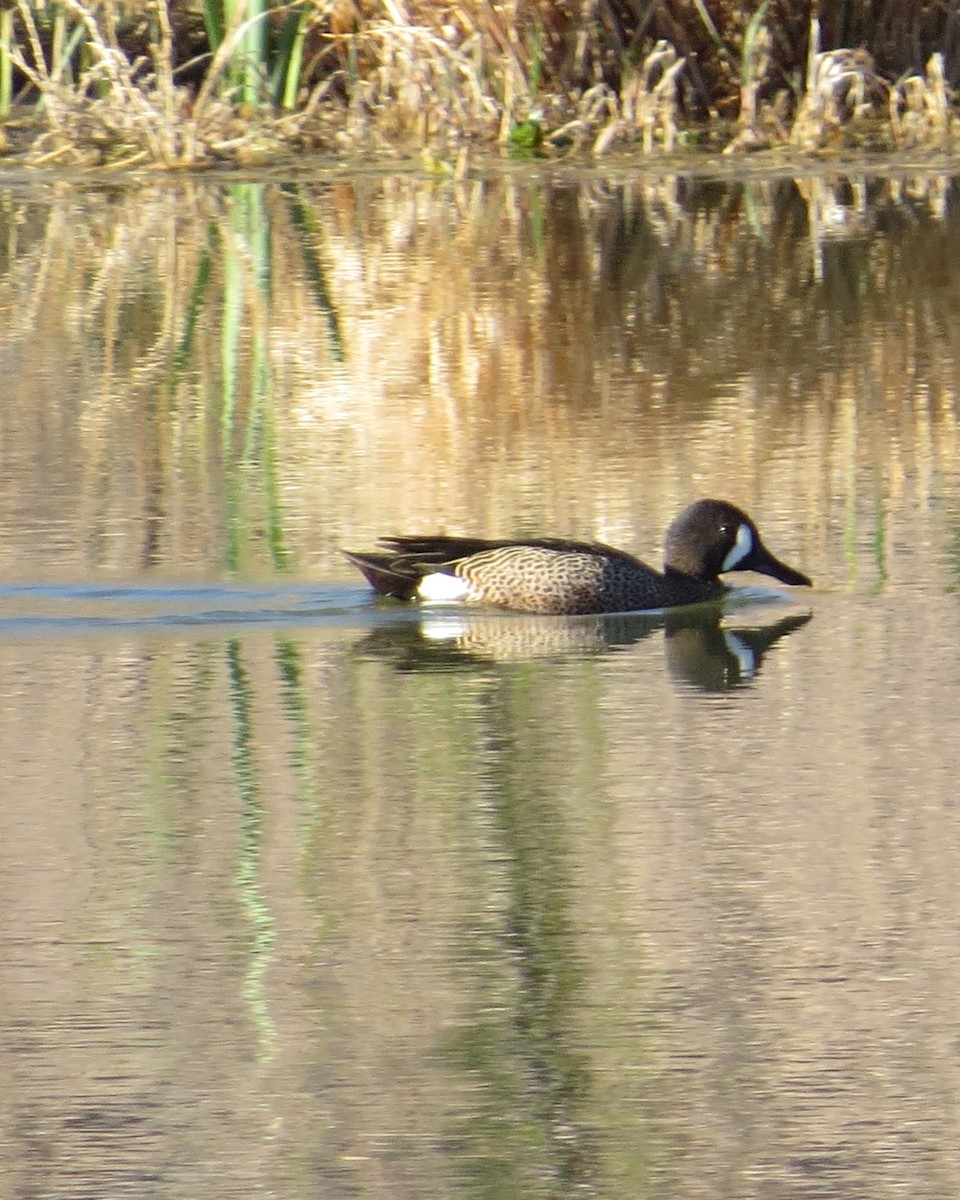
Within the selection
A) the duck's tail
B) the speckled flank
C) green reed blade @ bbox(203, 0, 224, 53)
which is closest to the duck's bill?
the speckled flank

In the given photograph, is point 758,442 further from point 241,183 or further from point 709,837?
point 241,183

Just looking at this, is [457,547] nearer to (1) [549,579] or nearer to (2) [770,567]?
(1) [549,579]

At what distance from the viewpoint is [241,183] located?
16359mm

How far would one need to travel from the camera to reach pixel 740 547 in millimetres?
7207

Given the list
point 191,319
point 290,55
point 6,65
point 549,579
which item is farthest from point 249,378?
point 6,65

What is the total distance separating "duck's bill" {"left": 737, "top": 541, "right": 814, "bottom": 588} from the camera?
23.5 ft

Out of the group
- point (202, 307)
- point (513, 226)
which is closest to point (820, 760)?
point (202, 307)

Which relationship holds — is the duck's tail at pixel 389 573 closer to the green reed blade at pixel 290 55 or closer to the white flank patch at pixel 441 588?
the white flank patch at pixel 441 588

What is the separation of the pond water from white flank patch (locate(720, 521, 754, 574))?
14 cm

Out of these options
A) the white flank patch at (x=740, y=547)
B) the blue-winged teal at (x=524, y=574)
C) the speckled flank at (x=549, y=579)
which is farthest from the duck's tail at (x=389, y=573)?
the white flank patch at (x=740, y=547)

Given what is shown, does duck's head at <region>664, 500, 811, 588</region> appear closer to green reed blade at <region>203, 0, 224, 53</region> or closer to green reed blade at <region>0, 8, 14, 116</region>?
green reed blade at <region>203, 0, 224, 53</region>

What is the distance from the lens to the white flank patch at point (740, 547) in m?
7.19

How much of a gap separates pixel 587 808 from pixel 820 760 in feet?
1.85

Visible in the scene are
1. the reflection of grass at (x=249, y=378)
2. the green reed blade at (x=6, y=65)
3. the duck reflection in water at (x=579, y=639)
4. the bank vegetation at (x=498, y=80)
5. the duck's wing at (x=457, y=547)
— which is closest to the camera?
the duck reflection in water at (x=579, y=639)
